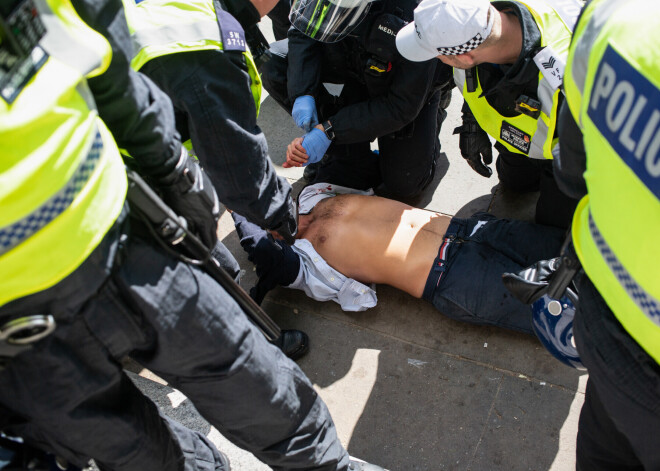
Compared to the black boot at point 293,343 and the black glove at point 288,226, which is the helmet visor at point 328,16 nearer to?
the black glove at point 288,226

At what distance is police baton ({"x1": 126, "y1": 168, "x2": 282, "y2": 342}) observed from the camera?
1218 mm

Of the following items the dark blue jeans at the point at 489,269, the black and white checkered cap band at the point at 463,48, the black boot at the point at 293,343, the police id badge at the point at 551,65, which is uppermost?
the black and white checkered cap band at the point at 463,48

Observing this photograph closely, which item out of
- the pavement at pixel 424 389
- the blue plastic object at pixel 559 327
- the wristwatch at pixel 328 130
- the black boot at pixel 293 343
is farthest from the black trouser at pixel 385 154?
the blue plastic object at pixel 559 327

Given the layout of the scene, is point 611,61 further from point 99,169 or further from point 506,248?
point 506,248

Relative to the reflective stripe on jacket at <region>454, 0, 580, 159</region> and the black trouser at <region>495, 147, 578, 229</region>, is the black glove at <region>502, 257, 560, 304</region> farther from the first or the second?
the black trouser at <region>495, 147, 578, 229</region>

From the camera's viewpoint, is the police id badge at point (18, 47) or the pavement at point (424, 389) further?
the pavement at point (424, 389)

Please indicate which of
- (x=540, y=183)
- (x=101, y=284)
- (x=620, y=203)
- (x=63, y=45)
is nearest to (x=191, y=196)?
(x=101, y=284)

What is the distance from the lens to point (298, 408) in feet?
5.09

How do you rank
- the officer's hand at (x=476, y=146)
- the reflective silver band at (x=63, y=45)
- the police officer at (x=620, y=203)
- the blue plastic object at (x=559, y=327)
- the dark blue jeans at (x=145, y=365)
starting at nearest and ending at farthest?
1. the police officer at (x=620, y=203)
2. the reflective silver band at (x=63, y=45)
3. the dark blue jeans at (x=145, y=365)
4. the blue plastic object at (x=559, y=327)
5. the officer's hand at (x=476, y=146)

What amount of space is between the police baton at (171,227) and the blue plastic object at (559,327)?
0.97 m

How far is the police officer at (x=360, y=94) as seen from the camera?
2.34 m

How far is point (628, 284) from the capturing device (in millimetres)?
990

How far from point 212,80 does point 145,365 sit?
2.66 ft

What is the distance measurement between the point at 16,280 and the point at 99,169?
257 mm
